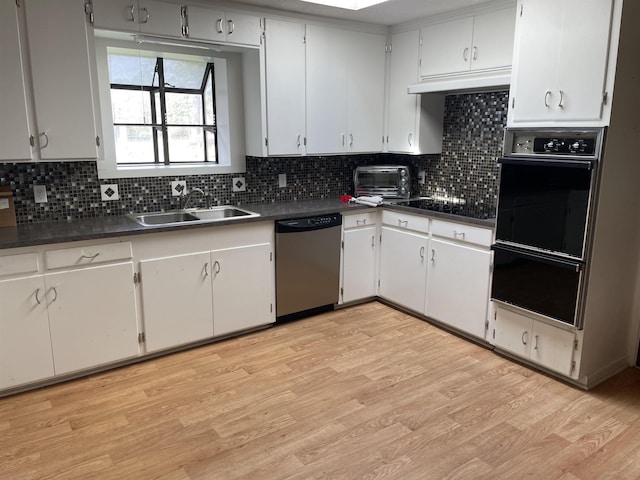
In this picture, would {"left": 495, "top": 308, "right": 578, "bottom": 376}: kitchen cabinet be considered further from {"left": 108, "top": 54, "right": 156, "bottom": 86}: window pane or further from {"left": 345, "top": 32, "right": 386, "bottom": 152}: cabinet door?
{"left": 108, "top": 54, "right": 156, "bottom": 86}: window pane

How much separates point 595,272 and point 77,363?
301 cm

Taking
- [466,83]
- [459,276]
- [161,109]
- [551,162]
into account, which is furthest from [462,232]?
[161,109]

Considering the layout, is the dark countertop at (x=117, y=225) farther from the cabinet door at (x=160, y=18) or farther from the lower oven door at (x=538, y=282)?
the cabinet door at (x=160, y=18)

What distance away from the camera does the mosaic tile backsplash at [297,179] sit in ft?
10.1

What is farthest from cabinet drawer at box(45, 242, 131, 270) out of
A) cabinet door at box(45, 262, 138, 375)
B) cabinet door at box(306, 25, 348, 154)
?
cabinet door at box(306, 25, 348, 154)

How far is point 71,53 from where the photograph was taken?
2730 millimetres

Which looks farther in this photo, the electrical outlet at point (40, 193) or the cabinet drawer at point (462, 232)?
the cabinet drawer at point (462, 232)

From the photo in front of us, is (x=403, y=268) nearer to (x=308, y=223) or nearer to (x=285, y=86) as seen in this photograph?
(x=308, y=223)

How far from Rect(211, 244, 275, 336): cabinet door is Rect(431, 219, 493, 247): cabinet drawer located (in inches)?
48.3

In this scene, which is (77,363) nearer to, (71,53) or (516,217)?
(71,53)

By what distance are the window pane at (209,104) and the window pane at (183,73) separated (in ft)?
0.20

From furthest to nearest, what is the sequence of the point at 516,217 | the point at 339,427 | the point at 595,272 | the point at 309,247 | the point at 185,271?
the point at 309,247, the point at 185,271, the point at 516,217, the point at 595,272, the point at 339,427

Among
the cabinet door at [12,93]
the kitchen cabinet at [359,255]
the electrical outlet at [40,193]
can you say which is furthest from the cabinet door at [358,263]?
the cabinet door at [12,93]

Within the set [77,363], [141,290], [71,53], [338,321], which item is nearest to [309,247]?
[338,321]
